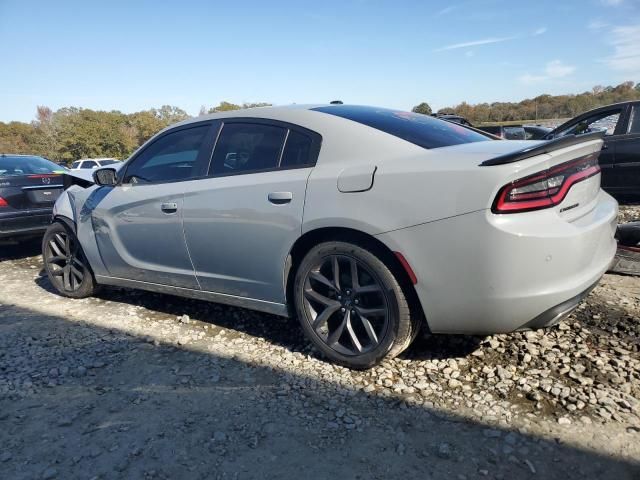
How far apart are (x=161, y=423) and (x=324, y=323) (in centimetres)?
105

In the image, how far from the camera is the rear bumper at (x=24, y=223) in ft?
18.6

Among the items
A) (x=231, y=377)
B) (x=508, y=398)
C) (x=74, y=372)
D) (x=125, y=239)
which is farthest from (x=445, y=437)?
(x=125, y=239)

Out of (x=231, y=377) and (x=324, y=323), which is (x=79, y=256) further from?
(x=324, y=323)

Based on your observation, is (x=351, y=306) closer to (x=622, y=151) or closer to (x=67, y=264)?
(x=67, y=264)

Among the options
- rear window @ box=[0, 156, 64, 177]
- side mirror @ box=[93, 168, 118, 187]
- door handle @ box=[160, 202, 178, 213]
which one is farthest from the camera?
rear window @ box=[0, 156, 64, 177]

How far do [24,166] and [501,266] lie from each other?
657 centimetres

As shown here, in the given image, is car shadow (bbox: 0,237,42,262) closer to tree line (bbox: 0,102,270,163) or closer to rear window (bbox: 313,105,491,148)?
rear window (bbox: 313,105,491,148)

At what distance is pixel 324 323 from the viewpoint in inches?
112

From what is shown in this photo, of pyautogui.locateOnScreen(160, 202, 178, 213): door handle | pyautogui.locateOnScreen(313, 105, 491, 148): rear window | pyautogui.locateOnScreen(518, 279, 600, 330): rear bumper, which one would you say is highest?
pyautogui.locateOnScreen(313, 105, 491, 148): rear window

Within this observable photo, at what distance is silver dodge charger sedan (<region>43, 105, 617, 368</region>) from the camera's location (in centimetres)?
223

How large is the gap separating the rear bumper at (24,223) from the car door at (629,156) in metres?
7.65

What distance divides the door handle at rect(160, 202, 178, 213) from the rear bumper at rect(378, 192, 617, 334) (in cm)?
164

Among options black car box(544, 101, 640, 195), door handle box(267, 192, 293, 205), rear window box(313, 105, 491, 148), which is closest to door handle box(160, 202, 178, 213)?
door handle box(267, 192, 293, 205)

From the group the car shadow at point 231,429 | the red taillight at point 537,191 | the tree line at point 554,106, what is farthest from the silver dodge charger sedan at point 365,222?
the tree line at point 554,106
